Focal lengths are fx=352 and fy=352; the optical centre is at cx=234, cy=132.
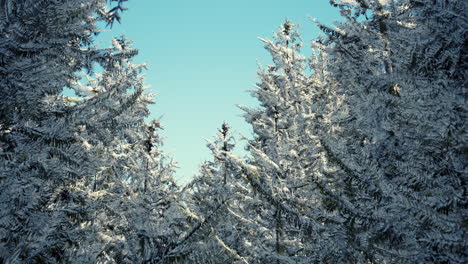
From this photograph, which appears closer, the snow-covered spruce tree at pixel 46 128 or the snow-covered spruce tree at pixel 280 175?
the snow-covered spruce tree at pixel 46 128

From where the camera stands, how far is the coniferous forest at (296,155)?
4.35 meters

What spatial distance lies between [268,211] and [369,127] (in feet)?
14.0

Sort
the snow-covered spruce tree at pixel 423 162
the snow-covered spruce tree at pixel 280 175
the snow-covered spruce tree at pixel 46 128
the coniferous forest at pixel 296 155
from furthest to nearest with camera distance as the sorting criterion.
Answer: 1. the snow-covered spruce tree at pixel 280 175
2. the snow-covered spruce tree at pixel 46 128
3. the coniferous forest at pixel 296 155
4. the snow-covered spruce tree at pixel 423 162

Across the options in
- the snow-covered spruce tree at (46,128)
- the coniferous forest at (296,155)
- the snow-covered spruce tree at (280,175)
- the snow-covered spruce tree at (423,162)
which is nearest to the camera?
the snow-covered spruce tree at (423,162)

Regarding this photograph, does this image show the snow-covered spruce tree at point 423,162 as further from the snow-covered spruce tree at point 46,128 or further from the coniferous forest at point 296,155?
the snow-covered spruce tree at point 46,128

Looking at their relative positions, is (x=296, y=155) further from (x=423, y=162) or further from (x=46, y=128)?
(x=46, y=128)

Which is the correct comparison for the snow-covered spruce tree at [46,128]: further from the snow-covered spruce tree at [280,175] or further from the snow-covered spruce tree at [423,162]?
the snow-covered spruce tree at [423,162]

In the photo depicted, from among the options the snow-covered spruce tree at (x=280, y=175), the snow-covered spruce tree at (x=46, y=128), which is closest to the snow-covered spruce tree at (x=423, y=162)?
the snow-covered spruce tree at (x=280, y=175)

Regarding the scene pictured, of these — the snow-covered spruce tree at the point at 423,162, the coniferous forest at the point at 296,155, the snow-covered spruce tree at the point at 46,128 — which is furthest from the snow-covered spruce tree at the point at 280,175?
the snow-covered spruce tree at the point at 46,128

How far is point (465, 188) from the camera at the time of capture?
4.16m

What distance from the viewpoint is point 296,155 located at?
406 inches

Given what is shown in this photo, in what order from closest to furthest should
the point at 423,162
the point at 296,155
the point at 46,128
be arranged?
the point at 423,162 → the point at 46,128 → the point at 296,155

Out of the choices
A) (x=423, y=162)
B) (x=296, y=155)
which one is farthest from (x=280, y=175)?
(x=423, y=162)

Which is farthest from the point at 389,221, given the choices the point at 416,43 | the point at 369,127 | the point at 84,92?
the point at 84,92
